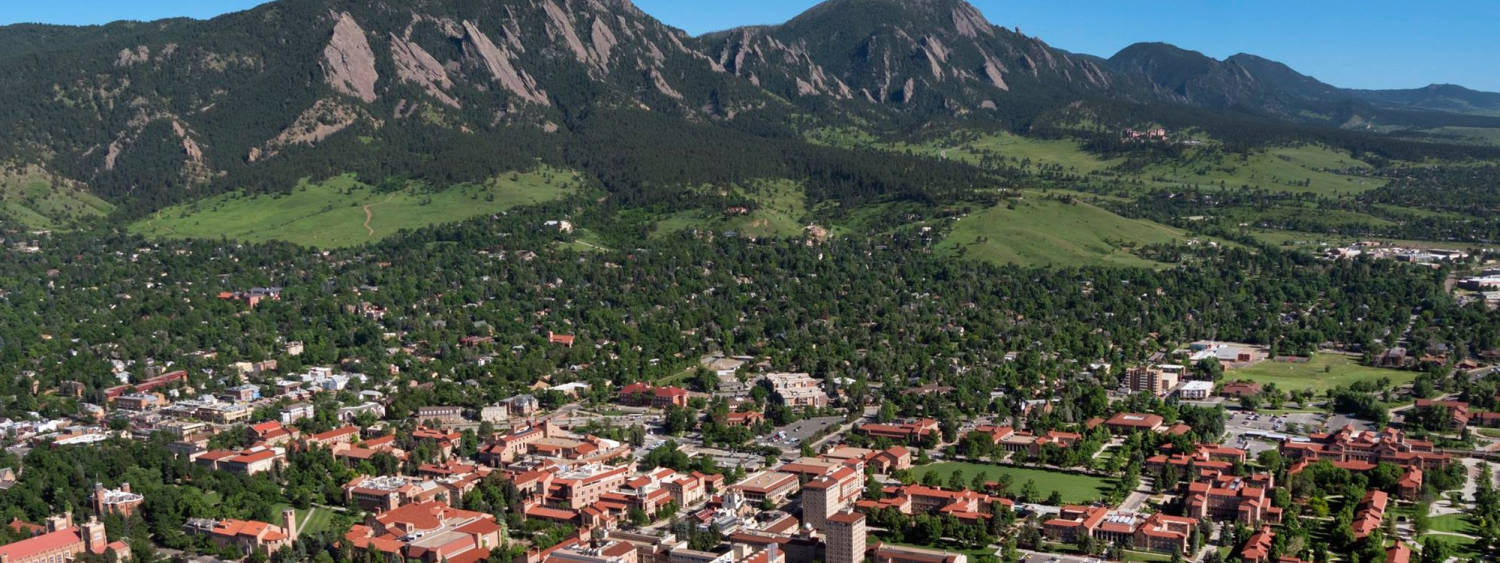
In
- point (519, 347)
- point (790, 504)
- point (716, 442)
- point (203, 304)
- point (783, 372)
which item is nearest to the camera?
point (790, 504)

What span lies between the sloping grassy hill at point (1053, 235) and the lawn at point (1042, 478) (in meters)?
72.4

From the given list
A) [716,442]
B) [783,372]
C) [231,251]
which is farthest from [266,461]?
[231,251]

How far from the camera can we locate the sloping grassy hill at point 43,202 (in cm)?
16888

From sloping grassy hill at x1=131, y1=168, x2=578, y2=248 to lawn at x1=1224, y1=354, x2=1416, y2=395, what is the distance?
92872 millimetres

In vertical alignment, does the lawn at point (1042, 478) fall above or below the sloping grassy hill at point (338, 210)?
below

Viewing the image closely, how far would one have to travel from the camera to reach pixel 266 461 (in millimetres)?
78062

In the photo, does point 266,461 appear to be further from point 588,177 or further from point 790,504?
point 588,177

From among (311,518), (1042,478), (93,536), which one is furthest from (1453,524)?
(93,536)

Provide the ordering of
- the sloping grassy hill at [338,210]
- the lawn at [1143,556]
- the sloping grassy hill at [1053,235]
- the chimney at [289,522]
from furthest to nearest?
the sloping grassy hill at [338,210], the sloping grassy hill at [1053,235], the chimney at [289,522], the lawn at [1143,556]

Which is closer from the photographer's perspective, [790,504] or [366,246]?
[790,504]

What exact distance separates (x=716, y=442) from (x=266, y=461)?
77.9 feet

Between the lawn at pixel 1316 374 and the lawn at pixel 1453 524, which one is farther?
the lawn at pixel 1316 374

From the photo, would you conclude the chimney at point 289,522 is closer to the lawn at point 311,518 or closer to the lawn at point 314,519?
the lawn at point 314,519

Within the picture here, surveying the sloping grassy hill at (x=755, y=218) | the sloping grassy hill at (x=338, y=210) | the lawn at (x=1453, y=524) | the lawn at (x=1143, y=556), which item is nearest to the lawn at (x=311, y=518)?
the lawn at (x=1143, y=556)
